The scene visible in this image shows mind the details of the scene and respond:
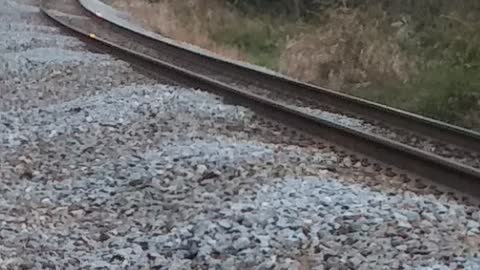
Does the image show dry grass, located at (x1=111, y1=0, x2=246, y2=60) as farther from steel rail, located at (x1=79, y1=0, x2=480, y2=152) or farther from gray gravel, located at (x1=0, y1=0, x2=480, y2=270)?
gray gravel, located at (x1=0, y1=0, x2=480, y2=270)

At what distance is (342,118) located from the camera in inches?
383

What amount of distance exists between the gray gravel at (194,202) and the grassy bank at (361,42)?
9.90 ft

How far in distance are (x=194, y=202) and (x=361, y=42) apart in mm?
9223

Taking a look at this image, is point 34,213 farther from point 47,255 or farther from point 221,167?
point 221,167

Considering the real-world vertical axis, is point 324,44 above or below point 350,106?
below

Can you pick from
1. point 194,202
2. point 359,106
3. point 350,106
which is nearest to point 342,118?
point 359,106

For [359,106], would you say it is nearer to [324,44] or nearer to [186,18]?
[324,44]

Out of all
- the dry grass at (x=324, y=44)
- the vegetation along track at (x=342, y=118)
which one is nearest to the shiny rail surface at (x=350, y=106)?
the vegetation along track at (x=342, y=118)

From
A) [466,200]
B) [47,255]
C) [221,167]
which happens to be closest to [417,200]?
[466,200]

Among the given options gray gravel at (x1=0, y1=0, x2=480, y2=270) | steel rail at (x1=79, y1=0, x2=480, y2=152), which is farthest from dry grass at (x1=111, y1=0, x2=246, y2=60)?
gray gravel at (x1=0, y1=0, x2=480, y2=270)

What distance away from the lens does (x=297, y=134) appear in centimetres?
895

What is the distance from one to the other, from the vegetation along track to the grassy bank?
123 centimetres

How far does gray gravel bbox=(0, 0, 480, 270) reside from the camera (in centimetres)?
566

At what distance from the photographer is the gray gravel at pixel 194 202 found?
566 cm
